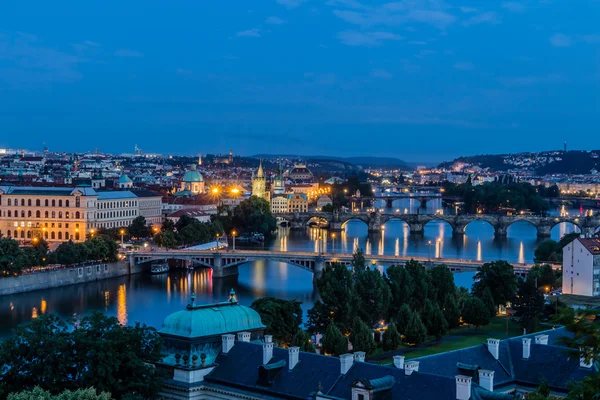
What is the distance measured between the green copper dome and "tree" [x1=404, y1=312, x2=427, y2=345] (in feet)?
37.0

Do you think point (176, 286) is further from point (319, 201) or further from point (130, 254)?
point (319, 201)

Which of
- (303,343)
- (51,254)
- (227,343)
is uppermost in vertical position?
(227,343)

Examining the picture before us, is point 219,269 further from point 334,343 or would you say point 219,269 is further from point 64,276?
point 334,343

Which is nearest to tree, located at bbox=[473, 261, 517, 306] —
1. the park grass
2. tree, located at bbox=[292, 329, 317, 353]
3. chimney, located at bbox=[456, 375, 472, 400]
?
Result: the park grass

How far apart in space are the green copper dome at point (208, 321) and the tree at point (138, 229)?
168 ft

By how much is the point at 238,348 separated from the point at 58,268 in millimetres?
33709

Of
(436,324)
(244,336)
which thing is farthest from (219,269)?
(244,336)

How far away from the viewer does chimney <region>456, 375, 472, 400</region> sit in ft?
48.5

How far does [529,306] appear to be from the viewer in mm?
31812

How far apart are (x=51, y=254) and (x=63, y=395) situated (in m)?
37.0

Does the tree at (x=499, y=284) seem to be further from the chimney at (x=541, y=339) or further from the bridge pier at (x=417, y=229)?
the bridge pier at (x=417, y=229)

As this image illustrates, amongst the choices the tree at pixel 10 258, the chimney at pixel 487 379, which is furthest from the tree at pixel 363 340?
the tree at pixel 10 258

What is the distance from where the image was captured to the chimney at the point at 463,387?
1480 centimetres

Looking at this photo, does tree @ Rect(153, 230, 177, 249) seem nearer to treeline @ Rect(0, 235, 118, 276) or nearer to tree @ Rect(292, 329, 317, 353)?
treeline @ Rect(0, 235, 118, 276)
